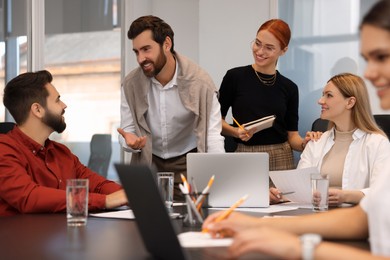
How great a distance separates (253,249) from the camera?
1277 millimetres

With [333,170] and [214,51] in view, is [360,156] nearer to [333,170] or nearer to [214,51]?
[333,170]

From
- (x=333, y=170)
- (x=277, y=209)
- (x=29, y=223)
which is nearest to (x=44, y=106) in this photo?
(x=29, y=223)

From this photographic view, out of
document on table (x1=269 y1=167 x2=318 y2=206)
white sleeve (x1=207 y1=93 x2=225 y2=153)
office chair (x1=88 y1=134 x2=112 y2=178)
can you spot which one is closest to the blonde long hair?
white sleeve (x1=207 y1=93 x2=225 y2=153)

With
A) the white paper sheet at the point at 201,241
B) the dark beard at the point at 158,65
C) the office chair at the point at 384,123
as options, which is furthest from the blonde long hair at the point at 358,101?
the white paper sheet at the point at 201,241

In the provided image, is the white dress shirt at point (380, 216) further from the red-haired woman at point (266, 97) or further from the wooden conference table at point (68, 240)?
the red-haired woman at point (266, 97)

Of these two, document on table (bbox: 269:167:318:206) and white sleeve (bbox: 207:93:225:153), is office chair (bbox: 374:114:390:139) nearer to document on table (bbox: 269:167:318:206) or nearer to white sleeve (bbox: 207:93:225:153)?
white sleeve (bbox: 207:93:225:153)

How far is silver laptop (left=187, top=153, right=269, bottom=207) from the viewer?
8.09 feet

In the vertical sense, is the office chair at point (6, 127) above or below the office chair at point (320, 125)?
above

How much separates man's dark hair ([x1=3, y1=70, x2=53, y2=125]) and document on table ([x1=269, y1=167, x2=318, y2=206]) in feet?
3.68

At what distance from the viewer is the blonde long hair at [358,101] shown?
3235mm

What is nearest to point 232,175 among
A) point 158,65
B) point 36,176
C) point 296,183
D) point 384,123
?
point 296,183

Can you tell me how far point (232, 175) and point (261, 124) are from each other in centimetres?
107

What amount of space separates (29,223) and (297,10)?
12.1 feet

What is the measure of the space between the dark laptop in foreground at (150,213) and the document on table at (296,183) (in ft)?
3.85
